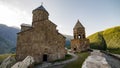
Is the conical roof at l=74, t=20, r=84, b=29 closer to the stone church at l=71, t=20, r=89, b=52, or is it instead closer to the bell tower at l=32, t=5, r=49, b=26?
the stone church at l=71, t=20, r=89, b=52

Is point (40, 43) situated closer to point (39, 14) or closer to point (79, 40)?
point (39, 14)

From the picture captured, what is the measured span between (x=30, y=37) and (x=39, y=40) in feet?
6.57

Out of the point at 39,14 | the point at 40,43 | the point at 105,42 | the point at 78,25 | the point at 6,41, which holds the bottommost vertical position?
the point at 40,43

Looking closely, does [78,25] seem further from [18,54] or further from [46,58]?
[18,54]

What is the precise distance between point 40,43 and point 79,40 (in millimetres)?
13357

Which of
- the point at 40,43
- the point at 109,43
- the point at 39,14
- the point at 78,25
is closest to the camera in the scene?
the point at 40,43

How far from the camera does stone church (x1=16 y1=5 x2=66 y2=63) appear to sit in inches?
893

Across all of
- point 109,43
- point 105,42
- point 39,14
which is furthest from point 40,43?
point 109,43

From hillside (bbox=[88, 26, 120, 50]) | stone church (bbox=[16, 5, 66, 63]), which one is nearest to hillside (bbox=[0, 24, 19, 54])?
stone church (bbox=[16, 5, 66, 63])

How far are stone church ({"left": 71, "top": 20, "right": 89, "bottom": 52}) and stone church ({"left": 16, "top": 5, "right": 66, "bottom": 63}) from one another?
352 inches

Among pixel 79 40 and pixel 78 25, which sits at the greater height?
pixel 78 25

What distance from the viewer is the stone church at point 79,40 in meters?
32.1

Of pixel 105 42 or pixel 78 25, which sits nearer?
pixel 78 25

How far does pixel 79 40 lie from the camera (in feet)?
105
